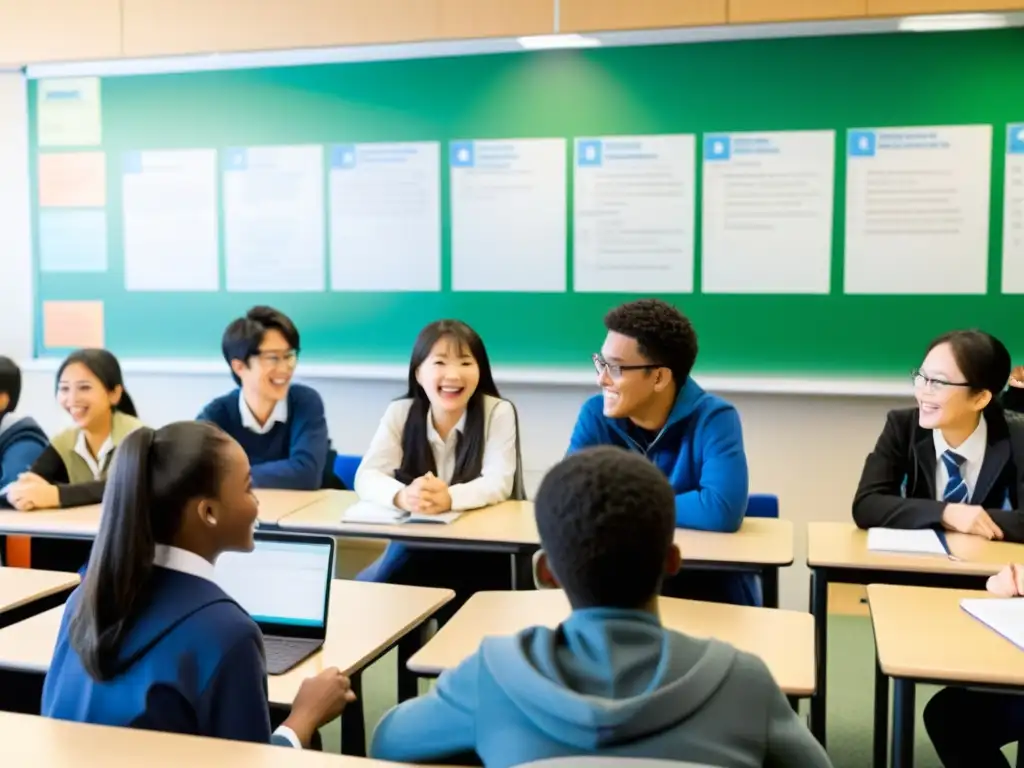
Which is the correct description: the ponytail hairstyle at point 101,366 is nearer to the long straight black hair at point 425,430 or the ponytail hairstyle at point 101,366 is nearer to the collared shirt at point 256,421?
the collared shirt at point 256,421

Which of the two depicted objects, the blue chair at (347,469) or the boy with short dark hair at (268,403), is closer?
the boy with short dark hair at (268,403)

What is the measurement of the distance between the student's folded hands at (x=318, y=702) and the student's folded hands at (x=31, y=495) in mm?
1869

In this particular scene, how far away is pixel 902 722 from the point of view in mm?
1964

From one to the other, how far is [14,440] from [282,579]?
1.95m

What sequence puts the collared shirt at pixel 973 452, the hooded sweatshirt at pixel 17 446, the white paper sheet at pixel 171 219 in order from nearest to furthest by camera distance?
the collared shirt at pixel 973 452, the hooded sweatshirt at pixel 17 446, the white paper sheet at pixel 171 219

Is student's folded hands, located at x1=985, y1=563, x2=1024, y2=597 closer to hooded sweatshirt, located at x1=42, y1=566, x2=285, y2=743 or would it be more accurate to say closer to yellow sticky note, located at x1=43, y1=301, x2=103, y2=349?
hooded sweatshirt, located at x1=42, y1=566, x2=285, y2=743

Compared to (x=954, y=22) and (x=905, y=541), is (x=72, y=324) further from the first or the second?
(x=954, y=22)

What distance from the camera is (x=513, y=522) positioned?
3.12 m

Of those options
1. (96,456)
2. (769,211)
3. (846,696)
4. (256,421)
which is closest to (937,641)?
(846,696)

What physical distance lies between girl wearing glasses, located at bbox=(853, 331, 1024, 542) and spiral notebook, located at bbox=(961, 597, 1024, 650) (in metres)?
0.67

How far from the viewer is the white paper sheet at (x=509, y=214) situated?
4637 mm

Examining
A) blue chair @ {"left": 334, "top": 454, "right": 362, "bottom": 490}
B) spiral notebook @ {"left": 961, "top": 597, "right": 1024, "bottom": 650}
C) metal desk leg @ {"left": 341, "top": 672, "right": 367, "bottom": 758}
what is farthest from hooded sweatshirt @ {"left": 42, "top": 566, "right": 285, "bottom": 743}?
blue chair @ {"left": 334, "top": 454, "right": 362, "bottom": 490}

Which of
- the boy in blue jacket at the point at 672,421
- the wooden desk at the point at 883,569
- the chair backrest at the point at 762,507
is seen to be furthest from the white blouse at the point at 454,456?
the wooden desk at the point at 883,569

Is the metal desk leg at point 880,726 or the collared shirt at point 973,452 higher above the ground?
the collared shirt at point 973,452
